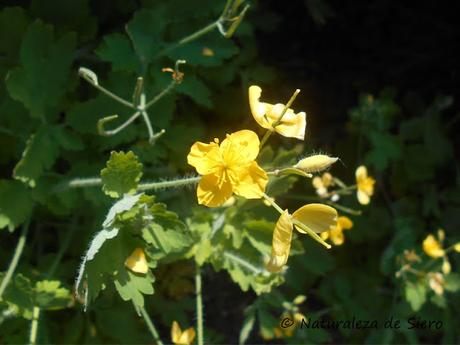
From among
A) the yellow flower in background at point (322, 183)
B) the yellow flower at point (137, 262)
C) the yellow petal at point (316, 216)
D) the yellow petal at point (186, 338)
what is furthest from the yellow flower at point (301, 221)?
the yellow flower in background at point (322, 183)

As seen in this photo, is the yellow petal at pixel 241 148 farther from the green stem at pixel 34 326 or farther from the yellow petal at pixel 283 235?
the green stem at pixel 34 326

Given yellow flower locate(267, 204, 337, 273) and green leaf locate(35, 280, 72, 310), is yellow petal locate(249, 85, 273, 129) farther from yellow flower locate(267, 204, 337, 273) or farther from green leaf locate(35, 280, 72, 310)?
green leaf locate(35, 280, 72, 310)

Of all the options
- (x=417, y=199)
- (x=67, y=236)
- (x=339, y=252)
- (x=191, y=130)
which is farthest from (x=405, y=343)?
(x=67, y=236)

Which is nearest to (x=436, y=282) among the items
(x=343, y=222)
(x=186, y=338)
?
(x=343, y=222)

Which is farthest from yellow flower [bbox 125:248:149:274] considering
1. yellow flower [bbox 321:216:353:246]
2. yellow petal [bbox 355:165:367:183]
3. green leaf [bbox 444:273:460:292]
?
green leaf [bbox 444:273:460:292]

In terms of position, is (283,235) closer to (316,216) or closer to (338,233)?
(316,216)
